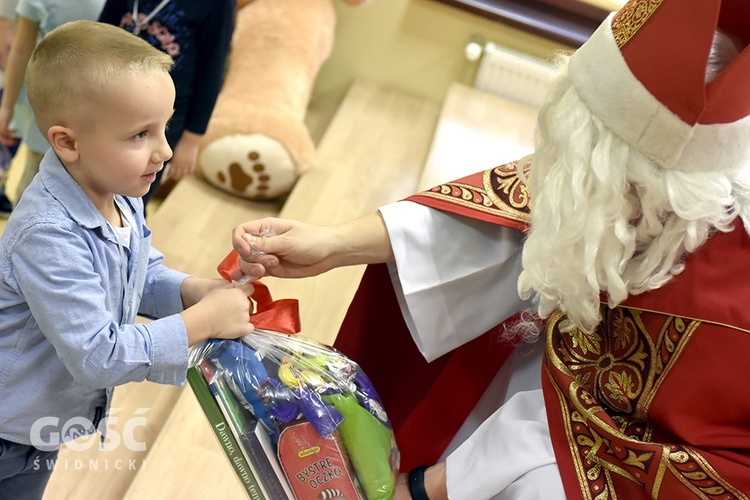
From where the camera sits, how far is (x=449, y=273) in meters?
1.22

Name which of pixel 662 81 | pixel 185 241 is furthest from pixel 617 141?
pixel 185 241

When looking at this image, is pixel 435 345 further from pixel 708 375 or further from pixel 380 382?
pixel 708 375

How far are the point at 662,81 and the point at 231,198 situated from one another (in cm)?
186

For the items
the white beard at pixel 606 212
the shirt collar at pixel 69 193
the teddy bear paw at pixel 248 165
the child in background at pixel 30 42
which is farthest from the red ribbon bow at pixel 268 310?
the teddy bear paw at pixel 248 165

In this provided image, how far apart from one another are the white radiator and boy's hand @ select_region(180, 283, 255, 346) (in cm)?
227

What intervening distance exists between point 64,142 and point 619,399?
75 cm

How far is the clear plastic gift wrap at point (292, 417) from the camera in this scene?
1.01 meters

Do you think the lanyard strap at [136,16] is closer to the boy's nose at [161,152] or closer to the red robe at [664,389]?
the boy's nose at [161,152]

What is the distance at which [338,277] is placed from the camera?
2.17m

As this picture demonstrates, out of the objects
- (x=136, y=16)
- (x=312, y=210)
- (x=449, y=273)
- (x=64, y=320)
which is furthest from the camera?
(x=312, y=210)

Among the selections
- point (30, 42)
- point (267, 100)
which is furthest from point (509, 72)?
point (30, 42)

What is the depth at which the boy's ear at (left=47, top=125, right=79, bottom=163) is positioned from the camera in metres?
0.88

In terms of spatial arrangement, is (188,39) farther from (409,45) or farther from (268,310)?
(409,45)

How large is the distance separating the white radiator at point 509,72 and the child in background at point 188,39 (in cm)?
159
